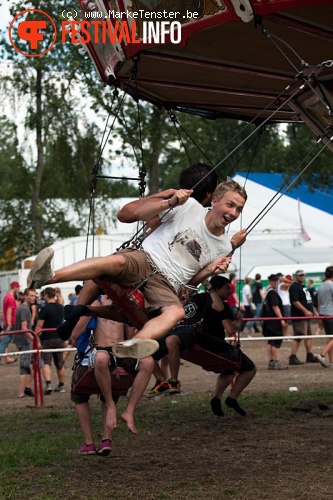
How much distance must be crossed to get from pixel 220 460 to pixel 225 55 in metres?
4.06

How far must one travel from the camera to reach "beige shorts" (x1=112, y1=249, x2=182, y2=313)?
7379 millimetres

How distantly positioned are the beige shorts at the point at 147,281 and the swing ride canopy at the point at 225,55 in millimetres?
1665

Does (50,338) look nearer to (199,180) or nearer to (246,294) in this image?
(199,180)

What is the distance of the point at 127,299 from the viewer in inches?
296

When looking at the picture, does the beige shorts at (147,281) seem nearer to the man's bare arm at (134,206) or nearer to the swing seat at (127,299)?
the swing seat at (127,299)

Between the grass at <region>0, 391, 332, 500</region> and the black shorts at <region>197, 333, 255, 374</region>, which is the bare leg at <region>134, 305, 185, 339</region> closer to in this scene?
the grass at <region>0, 391, 332, 500</region>

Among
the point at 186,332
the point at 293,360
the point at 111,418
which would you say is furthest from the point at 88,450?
the point at 293,360

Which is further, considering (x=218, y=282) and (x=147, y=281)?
(x=218, y=282)

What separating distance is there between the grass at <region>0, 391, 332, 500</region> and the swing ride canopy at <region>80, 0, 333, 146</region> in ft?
11.5

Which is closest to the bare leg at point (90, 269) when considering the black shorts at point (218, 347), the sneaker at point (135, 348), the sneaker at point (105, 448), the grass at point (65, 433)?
the sneaker at point (135, 348)

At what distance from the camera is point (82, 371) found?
845cm

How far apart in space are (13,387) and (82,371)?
9084 millimetres

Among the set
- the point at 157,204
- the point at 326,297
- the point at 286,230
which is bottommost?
the point at 326,297

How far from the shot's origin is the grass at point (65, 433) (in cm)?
769
